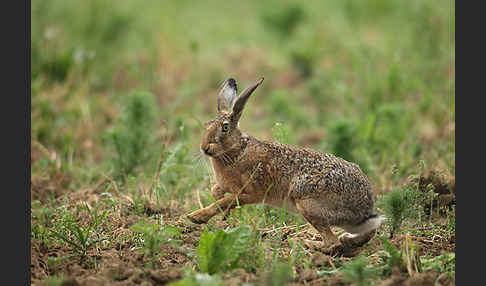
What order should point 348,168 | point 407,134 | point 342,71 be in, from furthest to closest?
point 342,71, point 407,134, point 348,168

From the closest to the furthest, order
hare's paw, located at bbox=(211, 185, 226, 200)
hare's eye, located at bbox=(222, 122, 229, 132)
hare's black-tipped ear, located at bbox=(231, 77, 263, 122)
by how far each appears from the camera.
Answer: hare's black-tipped ear, located at bbox=(231, 77, 263, 122) → hare's eye, located at bbox=(222, 122, 229, 132) → hare's paw, located at bbox=(211, 185, 226, 200)

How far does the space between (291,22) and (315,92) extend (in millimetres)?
2637

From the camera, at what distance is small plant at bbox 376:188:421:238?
487 cm

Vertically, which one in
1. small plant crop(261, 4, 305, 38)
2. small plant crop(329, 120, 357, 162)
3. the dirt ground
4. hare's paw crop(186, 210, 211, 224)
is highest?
small plant crop(261, 4, 305, 38)

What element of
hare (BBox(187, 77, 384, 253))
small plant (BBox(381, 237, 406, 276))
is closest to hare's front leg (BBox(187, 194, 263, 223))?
hare (BBox(187, 77, 384, 253))

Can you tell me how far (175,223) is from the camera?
5.48m

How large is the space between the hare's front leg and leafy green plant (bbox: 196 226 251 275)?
771 mm

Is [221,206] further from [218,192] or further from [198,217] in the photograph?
[218,192]

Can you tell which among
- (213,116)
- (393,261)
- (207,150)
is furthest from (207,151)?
(213,116)

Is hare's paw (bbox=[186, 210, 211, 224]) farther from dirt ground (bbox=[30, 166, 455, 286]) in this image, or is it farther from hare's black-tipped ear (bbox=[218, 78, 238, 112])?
hare's black-tipped ear (bbox=[218, 78, 238, 112])

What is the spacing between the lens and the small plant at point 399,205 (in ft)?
16.0

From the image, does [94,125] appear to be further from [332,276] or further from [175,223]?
[332,276]

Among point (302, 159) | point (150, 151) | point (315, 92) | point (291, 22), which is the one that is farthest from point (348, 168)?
point (291, 22)

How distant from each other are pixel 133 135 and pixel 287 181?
8.36ft
